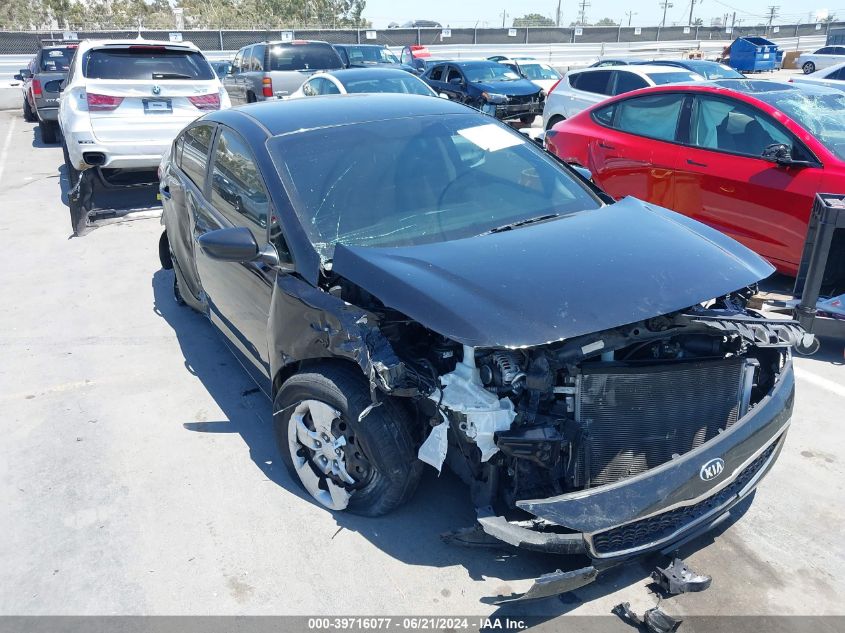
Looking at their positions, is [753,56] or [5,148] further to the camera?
[753,56]

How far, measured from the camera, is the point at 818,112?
5883 mm

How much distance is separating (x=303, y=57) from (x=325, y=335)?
1392cm

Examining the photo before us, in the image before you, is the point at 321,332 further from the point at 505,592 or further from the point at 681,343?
the point at 681,343

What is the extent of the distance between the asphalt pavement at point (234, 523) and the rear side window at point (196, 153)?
131cm

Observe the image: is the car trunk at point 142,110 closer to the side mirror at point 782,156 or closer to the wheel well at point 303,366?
the wheel well at point 303,366

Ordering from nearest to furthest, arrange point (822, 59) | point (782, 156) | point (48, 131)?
point (782, 156), point (48, 131), point (822, 59)

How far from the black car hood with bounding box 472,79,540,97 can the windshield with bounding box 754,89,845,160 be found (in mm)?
8646

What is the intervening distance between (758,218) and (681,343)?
3.20m

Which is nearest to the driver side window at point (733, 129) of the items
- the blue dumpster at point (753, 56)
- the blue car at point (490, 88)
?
the blue car at point (490, 88)

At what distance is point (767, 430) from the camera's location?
2.82 meters

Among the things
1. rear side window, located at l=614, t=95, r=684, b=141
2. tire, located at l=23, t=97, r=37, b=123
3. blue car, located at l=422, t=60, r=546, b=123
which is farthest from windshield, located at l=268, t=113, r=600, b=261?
tire, located at l=23, t=97, r=37, b=123

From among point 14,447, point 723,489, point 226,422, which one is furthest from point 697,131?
point 14,447

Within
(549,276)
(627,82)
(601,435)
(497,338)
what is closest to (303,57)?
(627,82)

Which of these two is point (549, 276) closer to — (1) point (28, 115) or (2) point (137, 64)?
(2) point (137, 64)
